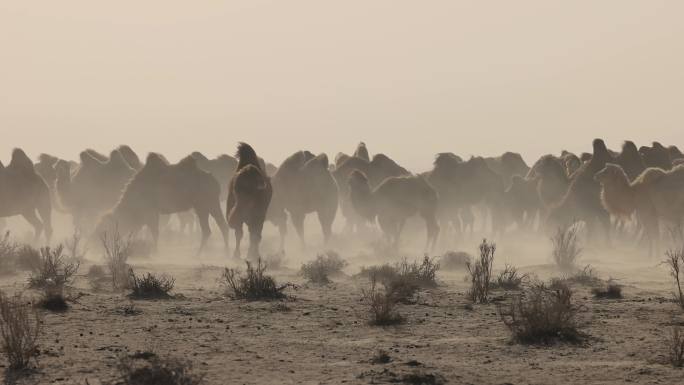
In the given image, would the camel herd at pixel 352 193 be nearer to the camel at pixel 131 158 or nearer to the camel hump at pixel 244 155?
the camel hump at pixel 244 155

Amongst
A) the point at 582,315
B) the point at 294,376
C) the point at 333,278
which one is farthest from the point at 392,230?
the point at 294,376

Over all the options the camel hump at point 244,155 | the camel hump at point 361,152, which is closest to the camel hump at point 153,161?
the camel hump at point 244,155

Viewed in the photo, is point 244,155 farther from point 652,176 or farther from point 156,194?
point 652,176

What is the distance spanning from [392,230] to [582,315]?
13941mm

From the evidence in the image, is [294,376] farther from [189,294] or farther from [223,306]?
[189,294]

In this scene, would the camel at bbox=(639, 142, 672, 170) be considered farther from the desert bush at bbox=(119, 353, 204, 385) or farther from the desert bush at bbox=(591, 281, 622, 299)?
the desert bush at bbox=(119, 353, 204, 385)

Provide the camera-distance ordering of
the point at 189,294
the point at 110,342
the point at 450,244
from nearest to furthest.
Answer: the point at 110,342
the point at 189,294
the point at 450,244

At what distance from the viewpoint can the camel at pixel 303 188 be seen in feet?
78.3

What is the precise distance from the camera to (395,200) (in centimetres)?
2342

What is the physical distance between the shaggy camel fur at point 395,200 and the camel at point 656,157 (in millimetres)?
6859

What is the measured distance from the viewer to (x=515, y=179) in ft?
90.8

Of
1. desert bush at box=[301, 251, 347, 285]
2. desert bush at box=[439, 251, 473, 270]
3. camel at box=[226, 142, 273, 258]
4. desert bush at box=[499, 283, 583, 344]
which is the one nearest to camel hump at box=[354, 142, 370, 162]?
camel at box=[226, 142, 273, 258]

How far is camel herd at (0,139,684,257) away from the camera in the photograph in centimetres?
2048

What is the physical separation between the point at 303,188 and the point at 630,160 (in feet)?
30.5
